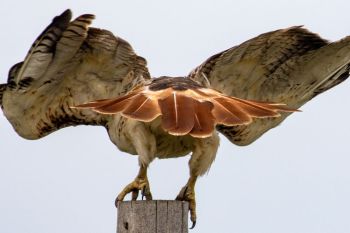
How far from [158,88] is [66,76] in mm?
1456

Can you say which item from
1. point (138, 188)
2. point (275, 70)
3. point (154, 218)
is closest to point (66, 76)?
point (138, 188)

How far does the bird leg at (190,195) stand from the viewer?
25.1 ft

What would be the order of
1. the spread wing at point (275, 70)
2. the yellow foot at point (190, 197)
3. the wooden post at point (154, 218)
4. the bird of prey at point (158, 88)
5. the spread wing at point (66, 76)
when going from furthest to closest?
1. the spread wing at point (275, 70)
2. the spread wing at point (66, 76)
3. the yellow foot at point (190, 197)
4. the bird of prey at point (158, 88)
5. the wooden post at point (154, 218)

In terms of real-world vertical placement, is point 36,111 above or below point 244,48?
below

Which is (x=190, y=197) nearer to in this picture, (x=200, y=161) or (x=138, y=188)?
(x=200, y=161)

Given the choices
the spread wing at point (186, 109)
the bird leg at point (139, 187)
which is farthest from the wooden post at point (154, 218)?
the bird leg at point (139, 187)

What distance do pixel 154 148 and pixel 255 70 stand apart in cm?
160

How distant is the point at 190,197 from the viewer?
25.3 ft

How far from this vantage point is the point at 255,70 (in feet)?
29.9

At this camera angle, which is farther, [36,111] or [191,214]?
[36,111]

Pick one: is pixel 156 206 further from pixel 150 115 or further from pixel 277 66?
pixel 277 66

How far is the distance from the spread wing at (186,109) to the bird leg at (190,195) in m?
0.71

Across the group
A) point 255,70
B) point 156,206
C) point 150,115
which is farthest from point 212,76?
point 156,206

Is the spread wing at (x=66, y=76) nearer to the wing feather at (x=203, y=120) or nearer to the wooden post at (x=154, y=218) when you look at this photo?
the wing feather at (x=203, y=120)
